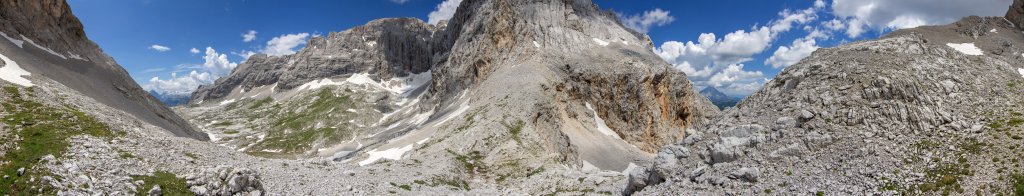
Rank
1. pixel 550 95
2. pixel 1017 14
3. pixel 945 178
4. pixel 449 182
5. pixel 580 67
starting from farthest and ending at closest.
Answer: pixel 1017 14
pixel 580 67
pixel 550 95
pixel 449 182
pixel 945 178

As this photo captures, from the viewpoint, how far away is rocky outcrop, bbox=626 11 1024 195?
1905 cm

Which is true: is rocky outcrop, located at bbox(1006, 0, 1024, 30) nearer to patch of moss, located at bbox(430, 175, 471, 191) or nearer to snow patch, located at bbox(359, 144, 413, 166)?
snow patch, located at bbox(359, 144, 413, 166)

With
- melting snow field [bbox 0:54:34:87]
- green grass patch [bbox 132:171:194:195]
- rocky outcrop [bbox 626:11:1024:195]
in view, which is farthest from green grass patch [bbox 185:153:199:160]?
melting snow field [bbox 0:54:34:87]

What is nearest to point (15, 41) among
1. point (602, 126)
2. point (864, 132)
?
point (602, 126)

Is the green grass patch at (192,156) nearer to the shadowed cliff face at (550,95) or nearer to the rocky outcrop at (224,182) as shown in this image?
the rocky outcrop at (224,182)

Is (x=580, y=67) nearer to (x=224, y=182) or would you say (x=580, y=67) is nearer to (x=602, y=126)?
(x=602, y=126)

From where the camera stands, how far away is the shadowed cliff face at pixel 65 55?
63031 mm

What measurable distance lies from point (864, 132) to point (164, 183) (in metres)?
34.9

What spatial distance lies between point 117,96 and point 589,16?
13018 centimetres

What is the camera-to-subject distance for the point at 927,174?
18.8m

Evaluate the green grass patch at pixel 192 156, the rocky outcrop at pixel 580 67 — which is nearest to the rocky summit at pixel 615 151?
the green grass patch at pixel 192 156

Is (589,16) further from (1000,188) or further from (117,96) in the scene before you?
(1000,188)

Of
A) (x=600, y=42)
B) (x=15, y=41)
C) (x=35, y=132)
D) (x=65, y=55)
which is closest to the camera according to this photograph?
(x=35, y=132)

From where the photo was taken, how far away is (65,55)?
76.2 metres
